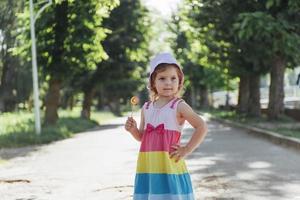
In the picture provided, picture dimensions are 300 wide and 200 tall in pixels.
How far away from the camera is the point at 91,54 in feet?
Result: 86.0

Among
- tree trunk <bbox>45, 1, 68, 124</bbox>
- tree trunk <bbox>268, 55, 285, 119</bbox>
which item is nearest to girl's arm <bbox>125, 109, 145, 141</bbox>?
tree trunk <bbox>45, 1, 68, 124</bbox>

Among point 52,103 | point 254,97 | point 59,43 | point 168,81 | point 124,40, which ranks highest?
point 124,40

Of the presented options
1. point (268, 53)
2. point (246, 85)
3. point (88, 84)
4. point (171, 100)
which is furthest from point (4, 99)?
point (171, 100)

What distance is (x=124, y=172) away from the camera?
12609 mm

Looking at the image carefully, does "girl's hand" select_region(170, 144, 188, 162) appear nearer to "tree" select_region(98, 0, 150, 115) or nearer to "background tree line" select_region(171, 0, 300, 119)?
"background tree line" select_region(171, 0, 300, 119)

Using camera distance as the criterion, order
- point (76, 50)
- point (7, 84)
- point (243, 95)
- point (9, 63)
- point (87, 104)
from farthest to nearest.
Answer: point (7, 84), point (9, 63), point (87, 104), point (243, 95), point (76, 50)

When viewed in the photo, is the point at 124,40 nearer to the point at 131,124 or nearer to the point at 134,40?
the point at 134,40

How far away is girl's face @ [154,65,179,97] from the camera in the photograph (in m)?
4.91

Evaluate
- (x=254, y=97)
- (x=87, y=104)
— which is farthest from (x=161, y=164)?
(x=87, y=104)

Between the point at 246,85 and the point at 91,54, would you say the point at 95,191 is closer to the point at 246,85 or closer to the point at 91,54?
the point at 91,54

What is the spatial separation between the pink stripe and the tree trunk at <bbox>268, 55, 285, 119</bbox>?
73.9ft

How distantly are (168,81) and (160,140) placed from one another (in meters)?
0.42

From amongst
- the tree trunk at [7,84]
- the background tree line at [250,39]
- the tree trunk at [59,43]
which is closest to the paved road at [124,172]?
the background tree line at [250,39]

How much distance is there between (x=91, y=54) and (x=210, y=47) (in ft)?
28.4
